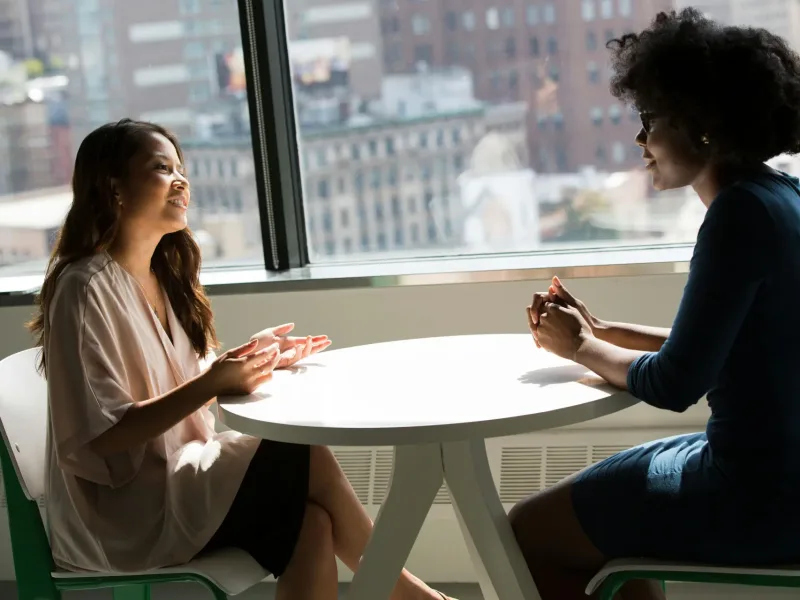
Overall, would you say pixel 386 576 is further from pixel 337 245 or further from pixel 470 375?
pixel 337 245

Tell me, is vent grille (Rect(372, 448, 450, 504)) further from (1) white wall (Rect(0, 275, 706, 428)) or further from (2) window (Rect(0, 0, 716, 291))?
(2) window (Rect(0, 0, 716, 291))

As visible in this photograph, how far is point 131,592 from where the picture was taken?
2209 mm

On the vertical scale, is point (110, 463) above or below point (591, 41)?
below

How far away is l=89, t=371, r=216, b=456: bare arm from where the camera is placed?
1925 mm

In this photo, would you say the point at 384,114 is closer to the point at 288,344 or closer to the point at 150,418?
the point at 288,344

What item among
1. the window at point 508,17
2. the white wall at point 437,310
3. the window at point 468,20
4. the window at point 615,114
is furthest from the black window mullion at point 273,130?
the window at point 615,114

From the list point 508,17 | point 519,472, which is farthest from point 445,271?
point 508,17

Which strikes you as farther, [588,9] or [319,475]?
[588,9]

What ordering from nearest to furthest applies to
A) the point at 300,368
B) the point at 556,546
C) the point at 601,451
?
the point at 556,546, the point at 300,368, the point at 601,451

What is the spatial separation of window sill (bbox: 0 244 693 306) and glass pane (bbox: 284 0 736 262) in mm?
64

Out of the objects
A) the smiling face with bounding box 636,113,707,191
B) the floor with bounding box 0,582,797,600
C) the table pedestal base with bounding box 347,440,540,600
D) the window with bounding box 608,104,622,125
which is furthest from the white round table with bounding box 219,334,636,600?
the window with bounding box 608,104,622,125

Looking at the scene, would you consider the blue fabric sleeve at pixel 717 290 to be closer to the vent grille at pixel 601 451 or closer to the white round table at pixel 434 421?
the white round table at pixel 434 421

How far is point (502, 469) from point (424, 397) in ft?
4.21

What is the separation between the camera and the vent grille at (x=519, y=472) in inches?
116
